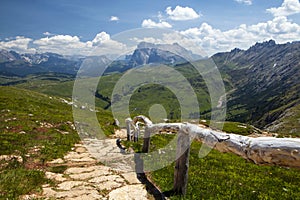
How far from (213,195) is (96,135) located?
65.1 ft

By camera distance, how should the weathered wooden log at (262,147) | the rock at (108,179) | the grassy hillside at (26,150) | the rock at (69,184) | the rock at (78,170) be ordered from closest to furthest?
the weathered wooden log at (262,147)
the grassy hillside at (26,150)
the rock at (69,184)
the rock at (108,179)
the rock at (78,170)

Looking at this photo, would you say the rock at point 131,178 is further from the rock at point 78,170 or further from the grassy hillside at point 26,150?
the grassy hillside at point 26,150

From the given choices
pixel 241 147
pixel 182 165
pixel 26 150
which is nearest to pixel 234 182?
pixel 182 165

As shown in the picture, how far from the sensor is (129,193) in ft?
32.1

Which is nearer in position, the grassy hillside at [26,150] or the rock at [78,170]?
the grassy hillside at [26,150]

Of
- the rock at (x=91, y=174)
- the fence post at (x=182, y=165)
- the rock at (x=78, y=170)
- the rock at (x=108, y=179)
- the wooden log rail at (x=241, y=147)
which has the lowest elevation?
the rock at (x=78, y=170)

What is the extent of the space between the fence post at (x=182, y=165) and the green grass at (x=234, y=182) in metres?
0.39

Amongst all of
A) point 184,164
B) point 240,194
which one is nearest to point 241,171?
point 240,194

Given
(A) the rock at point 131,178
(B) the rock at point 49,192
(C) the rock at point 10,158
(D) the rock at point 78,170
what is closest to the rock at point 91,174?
(D) the rock at point 78,170

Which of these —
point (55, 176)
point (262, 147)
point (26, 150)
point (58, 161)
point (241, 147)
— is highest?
point (262, 147)

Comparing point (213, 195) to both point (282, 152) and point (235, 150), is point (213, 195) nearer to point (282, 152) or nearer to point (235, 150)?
point (235, 150)

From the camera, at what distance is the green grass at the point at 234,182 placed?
9656 millimetres

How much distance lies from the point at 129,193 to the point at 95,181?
201cm

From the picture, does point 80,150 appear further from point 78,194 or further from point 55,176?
point 78,194
